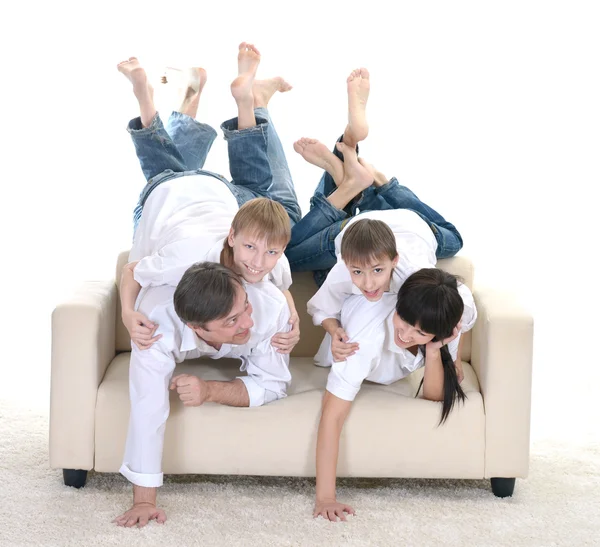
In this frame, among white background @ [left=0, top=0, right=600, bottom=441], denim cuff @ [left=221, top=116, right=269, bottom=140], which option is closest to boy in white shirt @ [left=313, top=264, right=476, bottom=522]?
denim cuff @ [left=221, top=116, right=269, bottom=140]

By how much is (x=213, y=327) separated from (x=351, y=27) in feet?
6.93

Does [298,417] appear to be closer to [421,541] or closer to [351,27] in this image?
[421,541]

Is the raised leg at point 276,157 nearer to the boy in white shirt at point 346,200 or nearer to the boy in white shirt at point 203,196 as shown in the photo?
the boy in white shirt at point 203,196

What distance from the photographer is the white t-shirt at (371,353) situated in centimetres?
259

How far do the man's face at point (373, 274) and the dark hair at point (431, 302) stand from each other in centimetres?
7

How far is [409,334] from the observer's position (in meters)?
2.52

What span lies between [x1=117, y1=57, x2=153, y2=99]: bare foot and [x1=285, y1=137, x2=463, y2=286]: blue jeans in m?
0.67

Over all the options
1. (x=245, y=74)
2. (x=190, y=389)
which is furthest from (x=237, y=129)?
(x=190, y=389)

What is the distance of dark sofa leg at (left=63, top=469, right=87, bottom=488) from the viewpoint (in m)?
2.68

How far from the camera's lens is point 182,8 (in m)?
4.16

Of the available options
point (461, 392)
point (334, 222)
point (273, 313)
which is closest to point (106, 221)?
point (334, 222)

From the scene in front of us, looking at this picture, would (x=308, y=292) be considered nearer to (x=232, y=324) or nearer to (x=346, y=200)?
(x=346, y=200)

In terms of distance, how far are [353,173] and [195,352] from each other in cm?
83

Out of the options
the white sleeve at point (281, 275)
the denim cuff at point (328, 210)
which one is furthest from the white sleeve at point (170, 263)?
the denim cuff at point (328, 210)
